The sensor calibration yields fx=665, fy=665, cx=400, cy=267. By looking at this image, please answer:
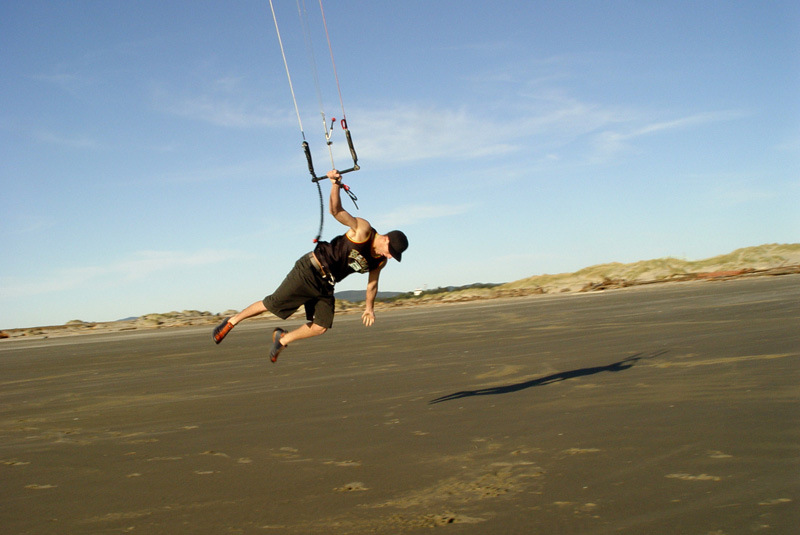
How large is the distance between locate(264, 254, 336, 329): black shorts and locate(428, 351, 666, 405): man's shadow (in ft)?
5.34

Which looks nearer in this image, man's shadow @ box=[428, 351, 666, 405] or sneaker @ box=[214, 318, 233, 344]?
man's shadow @ box=[428, 351, 666, 405]

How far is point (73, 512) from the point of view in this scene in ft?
12.5

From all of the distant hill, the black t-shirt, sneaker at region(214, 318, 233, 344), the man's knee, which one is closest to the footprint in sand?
the black t-shirt

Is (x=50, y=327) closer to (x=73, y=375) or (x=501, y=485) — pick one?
(x=73, y=375)

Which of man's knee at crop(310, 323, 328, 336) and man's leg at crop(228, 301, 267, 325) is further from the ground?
man's leg at crop(228, 301, 267, 325)

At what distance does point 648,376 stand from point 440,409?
7.84 ft

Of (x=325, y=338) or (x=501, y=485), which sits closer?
(x=501, y=485)

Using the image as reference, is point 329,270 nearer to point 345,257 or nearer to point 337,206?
point 345,257

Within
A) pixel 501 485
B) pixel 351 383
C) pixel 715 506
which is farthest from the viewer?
pixel 351 383

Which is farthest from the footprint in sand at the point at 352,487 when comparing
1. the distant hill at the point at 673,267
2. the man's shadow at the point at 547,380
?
the distant hill at the point at 673,267

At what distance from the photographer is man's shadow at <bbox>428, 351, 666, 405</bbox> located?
683cm

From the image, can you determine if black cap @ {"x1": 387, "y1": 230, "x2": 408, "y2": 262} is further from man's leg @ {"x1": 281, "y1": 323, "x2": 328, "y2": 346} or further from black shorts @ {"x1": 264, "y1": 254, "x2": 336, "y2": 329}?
man's leg @ {"x1": 281, "y1": 323, "x2": 328, "y2": 346}

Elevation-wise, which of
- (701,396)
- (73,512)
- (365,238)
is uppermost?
(365,238)

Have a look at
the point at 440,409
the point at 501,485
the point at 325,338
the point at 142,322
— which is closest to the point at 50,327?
the point at 142,322
